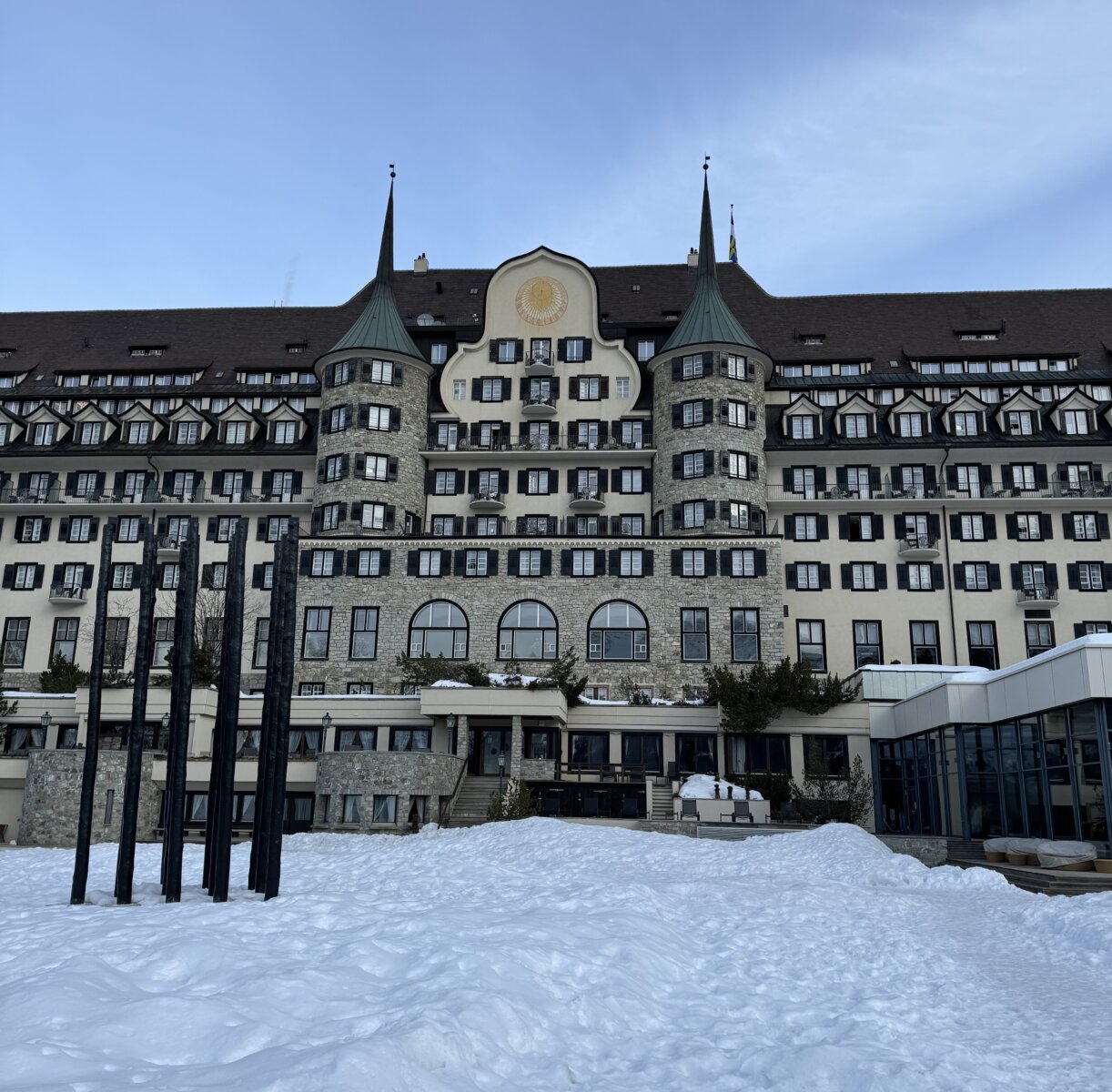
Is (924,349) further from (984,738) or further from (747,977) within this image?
(747,977)

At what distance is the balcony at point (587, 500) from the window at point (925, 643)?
54.4 ft

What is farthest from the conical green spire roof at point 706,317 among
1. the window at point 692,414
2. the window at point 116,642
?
the window at point 116,642

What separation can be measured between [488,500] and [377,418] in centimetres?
710

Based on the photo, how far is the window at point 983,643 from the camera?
186ft

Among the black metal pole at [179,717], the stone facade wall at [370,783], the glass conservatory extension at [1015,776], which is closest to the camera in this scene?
the black metal pole at [179,717]

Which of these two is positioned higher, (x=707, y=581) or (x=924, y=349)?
(x=924, y=349)

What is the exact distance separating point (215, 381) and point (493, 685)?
99.0ft

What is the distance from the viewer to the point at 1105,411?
60.7 meters

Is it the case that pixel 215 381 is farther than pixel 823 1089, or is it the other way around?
pixel 215 381

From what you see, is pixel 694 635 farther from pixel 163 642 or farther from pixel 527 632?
pixel 163 642

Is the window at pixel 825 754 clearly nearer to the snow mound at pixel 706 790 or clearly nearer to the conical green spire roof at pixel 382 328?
the snow mound at pixel 706 790

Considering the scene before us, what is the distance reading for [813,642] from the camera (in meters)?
58.0

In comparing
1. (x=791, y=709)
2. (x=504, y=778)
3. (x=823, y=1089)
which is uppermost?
(x=791, y=709)

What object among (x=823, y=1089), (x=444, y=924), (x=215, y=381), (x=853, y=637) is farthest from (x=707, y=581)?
(x=823, y=1089)
